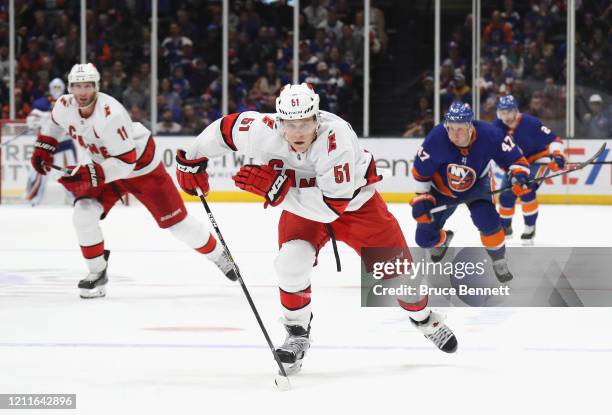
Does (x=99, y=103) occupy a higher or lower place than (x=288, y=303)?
higher

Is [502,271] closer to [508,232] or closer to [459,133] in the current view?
[459,133]

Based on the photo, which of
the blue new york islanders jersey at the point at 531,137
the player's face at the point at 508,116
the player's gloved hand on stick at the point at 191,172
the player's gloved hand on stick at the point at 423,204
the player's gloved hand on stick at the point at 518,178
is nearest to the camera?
the player's gloved hand on stick at the point at 191,172

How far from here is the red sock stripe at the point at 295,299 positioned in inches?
152

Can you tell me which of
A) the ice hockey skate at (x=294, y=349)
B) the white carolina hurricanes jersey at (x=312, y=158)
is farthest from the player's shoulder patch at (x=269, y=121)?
the ice hockey skate at (x=294, y=349)

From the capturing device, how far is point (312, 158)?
3729 millimetres

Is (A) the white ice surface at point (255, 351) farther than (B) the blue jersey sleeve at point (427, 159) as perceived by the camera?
No

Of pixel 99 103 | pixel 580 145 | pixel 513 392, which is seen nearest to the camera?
pixel 513 392

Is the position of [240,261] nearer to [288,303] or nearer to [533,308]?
[533,308]

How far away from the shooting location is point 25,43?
1322 centimetres

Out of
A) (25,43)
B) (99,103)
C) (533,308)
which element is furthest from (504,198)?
(25,43)

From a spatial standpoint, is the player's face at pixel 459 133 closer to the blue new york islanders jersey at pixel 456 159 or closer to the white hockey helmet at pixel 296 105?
the blue new york islanders jersey at pixel 456 159

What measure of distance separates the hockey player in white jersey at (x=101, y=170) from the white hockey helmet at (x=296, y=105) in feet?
6.85

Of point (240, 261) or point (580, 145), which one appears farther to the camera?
point (580, 145)

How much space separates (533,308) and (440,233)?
1.25 metres
